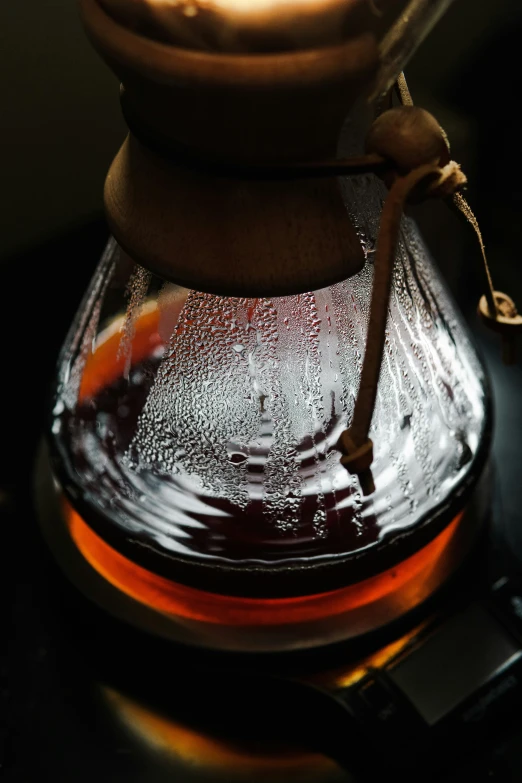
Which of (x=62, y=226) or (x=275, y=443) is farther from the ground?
(x=62, y=226)

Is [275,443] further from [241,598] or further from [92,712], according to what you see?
[92,712]

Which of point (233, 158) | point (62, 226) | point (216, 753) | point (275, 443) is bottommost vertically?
point (216, 753)

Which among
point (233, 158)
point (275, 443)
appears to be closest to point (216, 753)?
point (275, 443)

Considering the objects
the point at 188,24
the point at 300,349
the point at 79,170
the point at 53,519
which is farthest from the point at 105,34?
the point at 79,170

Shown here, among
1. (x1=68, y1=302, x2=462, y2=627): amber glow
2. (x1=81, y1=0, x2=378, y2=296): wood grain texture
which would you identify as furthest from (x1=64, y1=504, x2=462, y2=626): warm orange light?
(x1=81, y1=0, x2=378, y2=296): wood grain texture

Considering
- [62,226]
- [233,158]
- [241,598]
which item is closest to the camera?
[233,158]

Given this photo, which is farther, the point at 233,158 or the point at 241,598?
the point at 241,598

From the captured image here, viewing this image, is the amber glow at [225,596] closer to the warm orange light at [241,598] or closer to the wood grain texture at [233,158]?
the warm orange light at [241,598]

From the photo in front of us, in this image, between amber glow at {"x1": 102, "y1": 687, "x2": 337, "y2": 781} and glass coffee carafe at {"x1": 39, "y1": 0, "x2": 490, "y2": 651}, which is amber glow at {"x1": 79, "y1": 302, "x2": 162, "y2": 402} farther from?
amber glow at {"x1": 102, "y1": 687, "x2": 337, "y2": 781}
